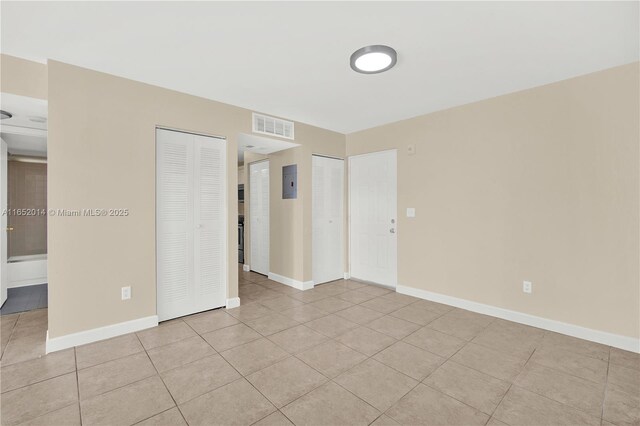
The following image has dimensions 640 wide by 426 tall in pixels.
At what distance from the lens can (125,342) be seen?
2.73 metres

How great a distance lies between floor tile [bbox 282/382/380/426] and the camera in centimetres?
175

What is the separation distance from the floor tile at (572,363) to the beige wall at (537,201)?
1.73 feet

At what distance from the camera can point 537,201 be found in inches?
122

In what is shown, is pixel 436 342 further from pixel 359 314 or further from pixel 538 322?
pixel 538 322

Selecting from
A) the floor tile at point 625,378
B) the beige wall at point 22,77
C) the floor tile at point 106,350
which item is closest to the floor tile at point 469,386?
the floor tile at point 625,378

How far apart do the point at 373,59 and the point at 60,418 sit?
3.35 m

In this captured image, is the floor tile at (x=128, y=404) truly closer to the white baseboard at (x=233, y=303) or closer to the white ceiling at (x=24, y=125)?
the white baseboard at (x=233, y=303)

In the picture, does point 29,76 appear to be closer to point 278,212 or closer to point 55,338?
point 55,338

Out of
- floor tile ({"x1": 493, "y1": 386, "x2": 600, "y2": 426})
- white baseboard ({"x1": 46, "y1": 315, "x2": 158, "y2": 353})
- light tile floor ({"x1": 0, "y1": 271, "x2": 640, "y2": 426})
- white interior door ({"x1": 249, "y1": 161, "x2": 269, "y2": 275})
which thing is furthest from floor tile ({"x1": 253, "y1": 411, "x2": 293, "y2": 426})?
white interior door ({"x1": 249, "y1": 161, "x2": 269, "y2": 275})

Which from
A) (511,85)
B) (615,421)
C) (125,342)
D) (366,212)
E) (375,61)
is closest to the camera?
(615,421)

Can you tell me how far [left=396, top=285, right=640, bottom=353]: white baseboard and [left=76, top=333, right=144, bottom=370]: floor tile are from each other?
3.40m

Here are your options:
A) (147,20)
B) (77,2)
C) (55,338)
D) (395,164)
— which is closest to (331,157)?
(395,164)

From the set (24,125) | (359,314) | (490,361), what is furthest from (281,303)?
(24,125)

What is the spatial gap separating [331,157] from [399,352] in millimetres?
3246
